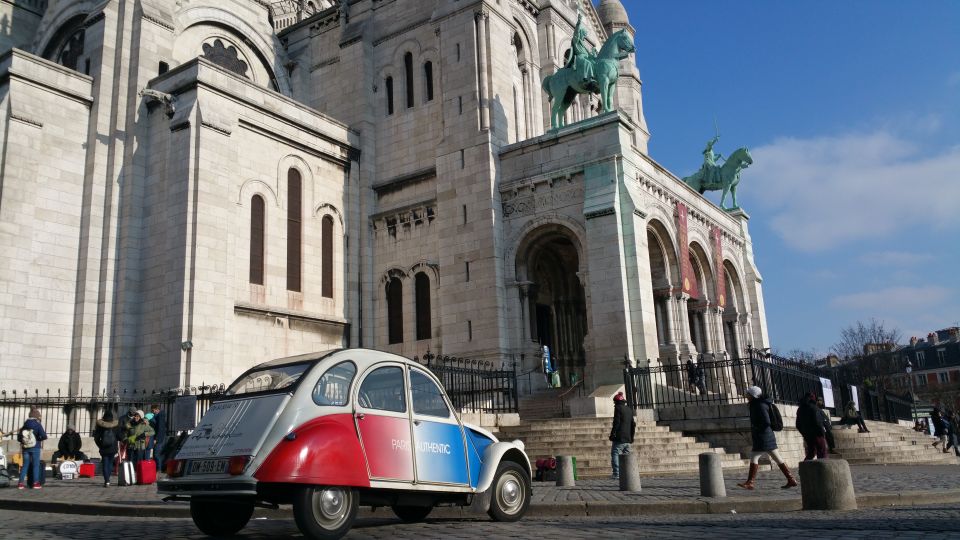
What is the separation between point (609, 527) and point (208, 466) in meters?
4.27

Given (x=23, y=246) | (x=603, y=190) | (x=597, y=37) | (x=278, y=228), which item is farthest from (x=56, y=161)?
(x=597, y=37)

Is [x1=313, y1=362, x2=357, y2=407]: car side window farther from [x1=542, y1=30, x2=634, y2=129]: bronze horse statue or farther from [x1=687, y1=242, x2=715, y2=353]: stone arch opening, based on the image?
[x1=687, y1=242, x2=715, y2=353]: stone arch opening

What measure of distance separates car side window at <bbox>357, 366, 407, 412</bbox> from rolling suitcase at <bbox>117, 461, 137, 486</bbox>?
9.34 metres

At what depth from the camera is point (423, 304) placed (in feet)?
88.5

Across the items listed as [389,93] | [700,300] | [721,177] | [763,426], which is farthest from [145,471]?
[721,177]

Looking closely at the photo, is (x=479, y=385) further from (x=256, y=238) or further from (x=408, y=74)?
(x=408, y=74)

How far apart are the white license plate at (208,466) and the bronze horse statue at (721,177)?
96.5 ft

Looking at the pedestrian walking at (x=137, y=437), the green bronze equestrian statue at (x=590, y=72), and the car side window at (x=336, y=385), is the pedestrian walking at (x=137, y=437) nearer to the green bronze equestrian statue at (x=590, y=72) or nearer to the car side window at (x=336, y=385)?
the car side window at (x=336, y=385)

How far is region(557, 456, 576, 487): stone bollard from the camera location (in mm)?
13430

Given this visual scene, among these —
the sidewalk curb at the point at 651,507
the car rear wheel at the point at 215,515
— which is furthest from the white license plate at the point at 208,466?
the sidewalk curb at the point at 651,507

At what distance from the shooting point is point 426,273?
2702 centimetres

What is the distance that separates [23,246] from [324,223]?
9421mm

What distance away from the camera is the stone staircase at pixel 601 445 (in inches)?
645

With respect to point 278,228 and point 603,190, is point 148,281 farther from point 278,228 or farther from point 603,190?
point 603,190
